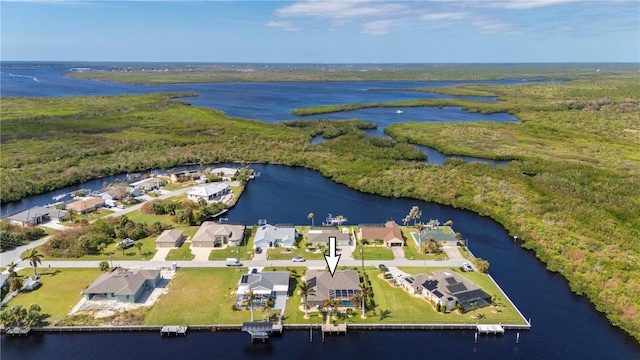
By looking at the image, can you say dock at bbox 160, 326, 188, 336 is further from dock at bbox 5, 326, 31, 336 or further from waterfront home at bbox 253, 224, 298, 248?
waterfront home at bbox 253, 224, 298, 248

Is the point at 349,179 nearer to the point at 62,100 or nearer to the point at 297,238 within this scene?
the point at 297,238

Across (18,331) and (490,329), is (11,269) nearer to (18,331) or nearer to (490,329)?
(18,331)

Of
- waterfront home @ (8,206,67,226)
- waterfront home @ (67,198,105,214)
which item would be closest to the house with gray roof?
waterfront home @ (67,198,105,214)

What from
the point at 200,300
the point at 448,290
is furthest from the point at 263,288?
the point at 448,290

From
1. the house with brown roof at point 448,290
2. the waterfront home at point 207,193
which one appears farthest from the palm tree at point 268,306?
the waterfront home at point 207,193

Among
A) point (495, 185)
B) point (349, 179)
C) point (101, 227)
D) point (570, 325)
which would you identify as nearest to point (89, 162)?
point (101, 227)
